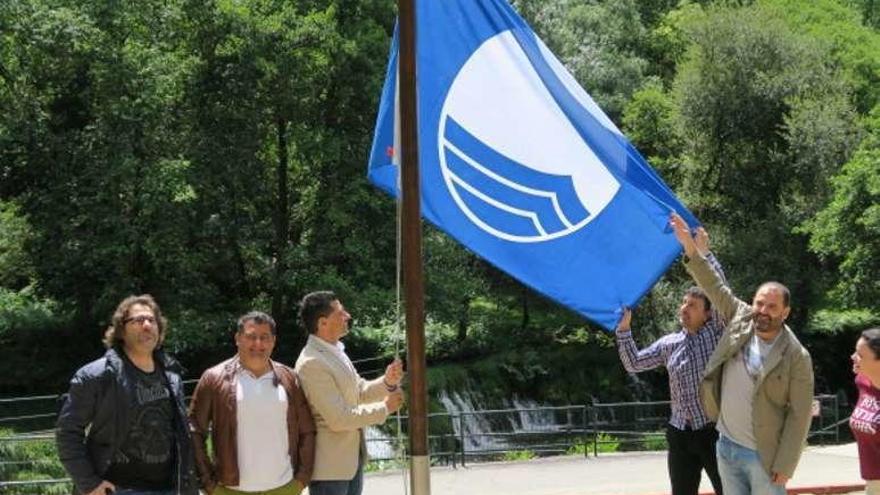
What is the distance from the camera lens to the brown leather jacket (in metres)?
5.31

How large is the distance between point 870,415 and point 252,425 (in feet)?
11.0

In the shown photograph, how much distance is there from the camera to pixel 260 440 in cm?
534

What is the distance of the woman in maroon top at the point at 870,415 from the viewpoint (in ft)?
19.1

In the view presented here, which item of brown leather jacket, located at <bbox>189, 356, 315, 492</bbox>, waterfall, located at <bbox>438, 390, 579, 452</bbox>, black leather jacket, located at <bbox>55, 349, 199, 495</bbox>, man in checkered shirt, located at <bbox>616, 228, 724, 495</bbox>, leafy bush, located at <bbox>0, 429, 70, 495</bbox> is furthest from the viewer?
waterfall, located at <bbox>438, 390, 579, 452</bbox>

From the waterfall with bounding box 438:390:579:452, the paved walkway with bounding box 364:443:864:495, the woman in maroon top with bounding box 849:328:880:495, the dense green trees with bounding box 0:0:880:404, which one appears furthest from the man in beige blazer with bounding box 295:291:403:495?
the dense green trees with bounding box 0:0:880:404

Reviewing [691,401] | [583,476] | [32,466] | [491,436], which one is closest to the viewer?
[691,401]

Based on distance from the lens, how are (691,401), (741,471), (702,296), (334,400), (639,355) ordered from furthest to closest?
(639,355)
(702,296)
(691,401)
(741,471)
(334,400)

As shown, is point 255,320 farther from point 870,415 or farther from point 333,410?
point 870,415

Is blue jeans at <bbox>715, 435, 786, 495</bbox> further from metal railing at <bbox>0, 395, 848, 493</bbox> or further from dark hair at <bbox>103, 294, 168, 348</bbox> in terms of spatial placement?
metal railing at <bbox>0, 395, 848, 493</bbox>

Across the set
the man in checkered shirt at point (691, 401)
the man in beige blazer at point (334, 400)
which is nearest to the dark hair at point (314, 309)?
the man in beige blazer at point (334, 400)

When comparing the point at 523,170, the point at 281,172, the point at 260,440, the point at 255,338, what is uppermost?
the point at 281,172

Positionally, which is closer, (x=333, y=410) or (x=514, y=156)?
(x=333, y=410)

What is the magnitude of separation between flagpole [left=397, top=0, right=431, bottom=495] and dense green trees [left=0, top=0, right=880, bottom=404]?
72.2 feet

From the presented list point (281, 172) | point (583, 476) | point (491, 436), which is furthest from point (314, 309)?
point (281, 172)
